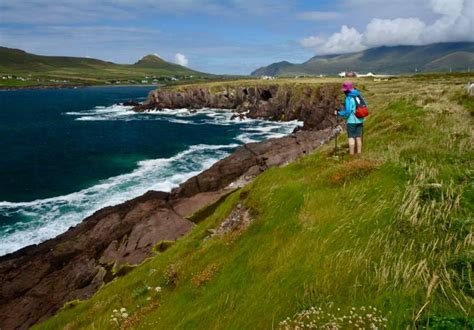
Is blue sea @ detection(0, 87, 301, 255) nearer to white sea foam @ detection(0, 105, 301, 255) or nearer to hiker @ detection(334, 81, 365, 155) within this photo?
white sea foam @ detection(0, 105, 301, 255)

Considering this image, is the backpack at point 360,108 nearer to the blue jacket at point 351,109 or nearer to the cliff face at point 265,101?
the blue jacket at point 351,109

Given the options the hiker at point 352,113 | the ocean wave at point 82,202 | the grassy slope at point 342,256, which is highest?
the hiker at point 352,113

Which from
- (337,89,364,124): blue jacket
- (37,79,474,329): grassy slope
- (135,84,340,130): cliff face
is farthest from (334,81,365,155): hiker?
(135,84,340,130): cliff face

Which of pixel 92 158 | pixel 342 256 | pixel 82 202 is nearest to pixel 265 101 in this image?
pixel 92 158

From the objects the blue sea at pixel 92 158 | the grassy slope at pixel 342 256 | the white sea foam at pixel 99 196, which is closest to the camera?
the grassy slope at pixel 342 256

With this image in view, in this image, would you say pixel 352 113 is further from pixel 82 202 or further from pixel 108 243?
pixel 82 202

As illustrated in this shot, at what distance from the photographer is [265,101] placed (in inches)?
5123

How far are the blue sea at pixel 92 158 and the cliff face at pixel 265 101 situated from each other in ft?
22.1

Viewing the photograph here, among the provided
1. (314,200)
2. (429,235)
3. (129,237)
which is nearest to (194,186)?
(129,237)

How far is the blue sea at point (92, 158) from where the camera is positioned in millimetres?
44781

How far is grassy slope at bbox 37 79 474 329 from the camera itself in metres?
7.65

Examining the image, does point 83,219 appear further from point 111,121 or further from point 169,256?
point 111,121

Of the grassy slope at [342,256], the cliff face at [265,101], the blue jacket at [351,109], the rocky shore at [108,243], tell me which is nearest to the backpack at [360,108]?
the blue jacket at [351,109]

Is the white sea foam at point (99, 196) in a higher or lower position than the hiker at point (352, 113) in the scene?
lower
